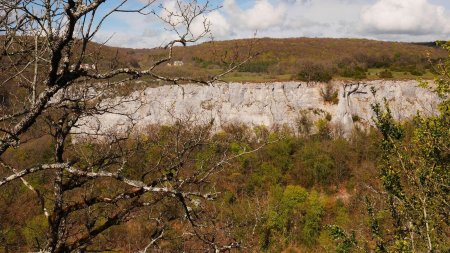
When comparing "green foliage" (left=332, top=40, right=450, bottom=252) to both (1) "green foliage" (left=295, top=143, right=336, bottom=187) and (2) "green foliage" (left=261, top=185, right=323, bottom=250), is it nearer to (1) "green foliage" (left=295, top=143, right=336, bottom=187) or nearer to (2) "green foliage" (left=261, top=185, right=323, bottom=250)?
(2) "green foliage" (left=261, top=185, right=323, bottom=250)

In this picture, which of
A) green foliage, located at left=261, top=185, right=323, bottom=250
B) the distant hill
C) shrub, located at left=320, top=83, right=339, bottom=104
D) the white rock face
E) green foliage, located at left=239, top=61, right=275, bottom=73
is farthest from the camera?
green foliage, located at left=239, top=61, right=275, bottom=73

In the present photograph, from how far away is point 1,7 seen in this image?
3.87 metres

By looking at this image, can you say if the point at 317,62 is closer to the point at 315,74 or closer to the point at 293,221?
the point at 315,74

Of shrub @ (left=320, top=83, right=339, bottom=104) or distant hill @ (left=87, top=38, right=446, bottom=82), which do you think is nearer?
shrub @ (left=320, top=83, right=339, bottom=104)

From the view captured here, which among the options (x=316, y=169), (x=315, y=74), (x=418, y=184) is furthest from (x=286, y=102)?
(x=418, y=184)

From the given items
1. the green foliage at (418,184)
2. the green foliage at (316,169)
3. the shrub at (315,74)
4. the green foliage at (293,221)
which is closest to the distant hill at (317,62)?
the shrub at (315,74)

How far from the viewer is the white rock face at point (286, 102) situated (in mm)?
41656

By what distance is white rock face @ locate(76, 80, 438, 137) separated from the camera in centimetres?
4166

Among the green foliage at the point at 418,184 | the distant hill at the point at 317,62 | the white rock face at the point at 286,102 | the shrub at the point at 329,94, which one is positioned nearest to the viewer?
the green foliage at the point at 418,184

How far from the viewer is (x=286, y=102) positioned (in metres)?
43.8

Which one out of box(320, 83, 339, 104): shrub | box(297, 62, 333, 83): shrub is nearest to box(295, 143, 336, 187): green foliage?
box(320, 83, 339, 104): shrub

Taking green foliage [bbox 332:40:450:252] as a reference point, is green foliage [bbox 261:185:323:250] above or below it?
below

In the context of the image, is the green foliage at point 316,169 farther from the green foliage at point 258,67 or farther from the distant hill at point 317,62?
Answer: the green foliage at point 258,67

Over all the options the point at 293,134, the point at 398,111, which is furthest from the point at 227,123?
the point at 398,111
